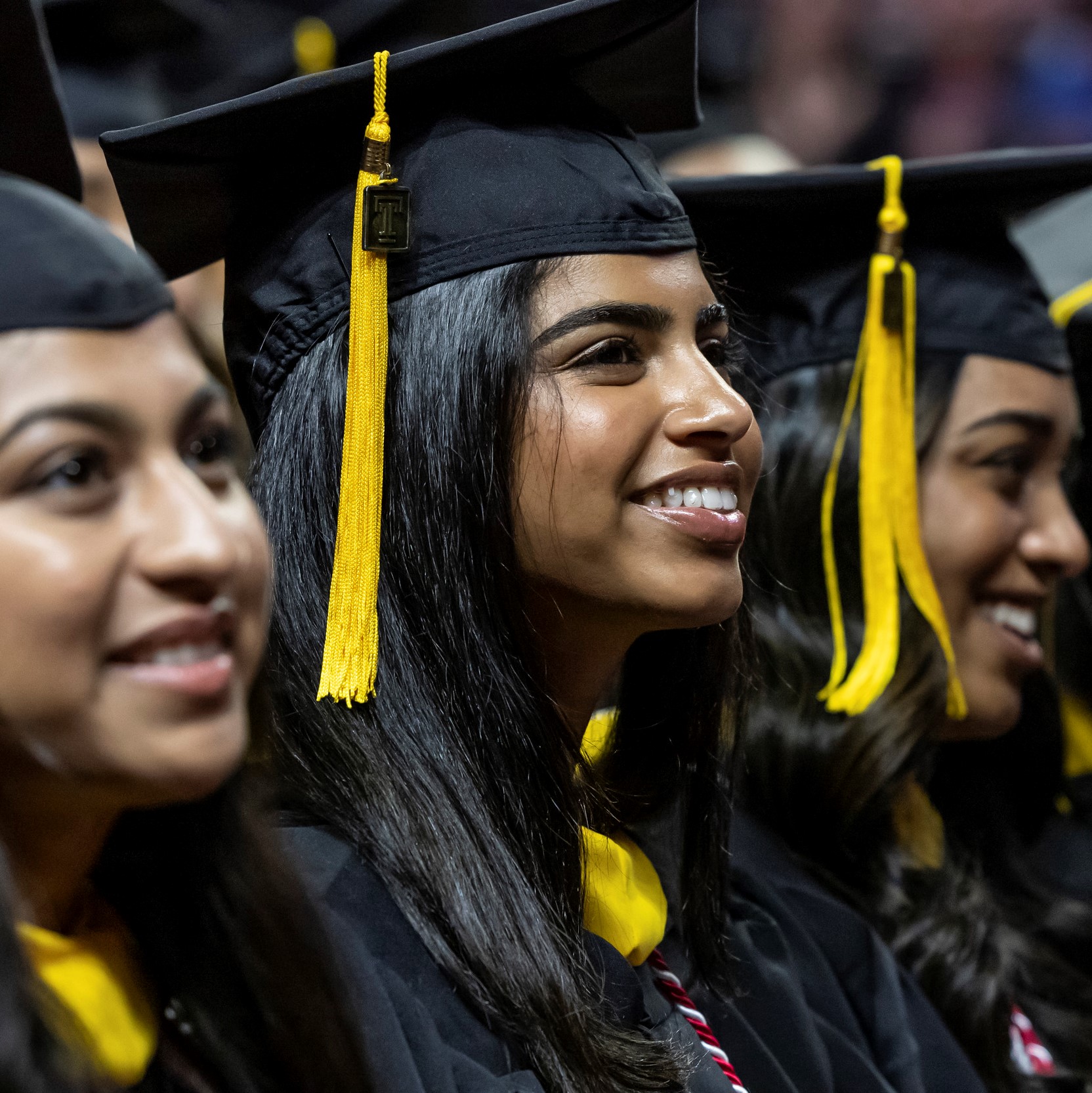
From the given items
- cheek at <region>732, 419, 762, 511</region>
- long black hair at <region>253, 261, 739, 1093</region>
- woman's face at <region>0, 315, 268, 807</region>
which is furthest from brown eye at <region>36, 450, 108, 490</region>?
cheek at <region>732, 419, 762, 511</region>

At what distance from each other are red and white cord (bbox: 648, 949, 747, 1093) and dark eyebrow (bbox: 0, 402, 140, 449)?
0.89 m

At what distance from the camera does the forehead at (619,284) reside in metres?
1.29

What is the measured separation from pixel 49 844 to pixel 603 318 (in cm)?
69

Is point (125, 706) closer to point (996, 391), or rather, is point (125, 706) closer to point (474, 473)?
point (474, 473)

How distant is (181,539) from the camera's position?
2.40 ft

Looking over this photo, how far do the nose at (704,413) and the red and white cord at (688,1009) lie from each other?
502 millimetres

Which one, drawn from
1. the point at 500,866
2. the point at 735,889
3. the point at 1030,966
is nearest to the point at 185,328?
the point at 500,866

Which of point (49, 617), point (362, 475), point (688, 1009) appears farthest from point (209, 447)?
point (688, 1009)

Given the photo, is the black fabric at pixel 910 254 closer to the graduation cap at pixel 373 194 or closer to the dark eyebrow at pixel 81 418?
the graduation cap at pixel 373 194

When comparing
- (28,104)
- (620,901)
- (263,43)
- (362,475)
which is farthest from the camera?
(263,43)

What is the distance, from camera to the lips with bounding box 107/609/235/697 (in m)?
0.73

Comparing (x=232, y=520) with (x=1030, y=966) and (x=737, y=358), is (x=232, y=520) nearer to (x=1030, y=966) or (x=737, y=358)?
(x=737, y=358)

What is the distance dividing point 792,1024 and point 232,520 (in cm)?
98

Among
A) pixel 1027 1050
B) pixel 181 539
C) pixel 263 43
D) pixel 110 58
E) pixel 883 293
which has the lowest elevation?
pixel 1027 1050
